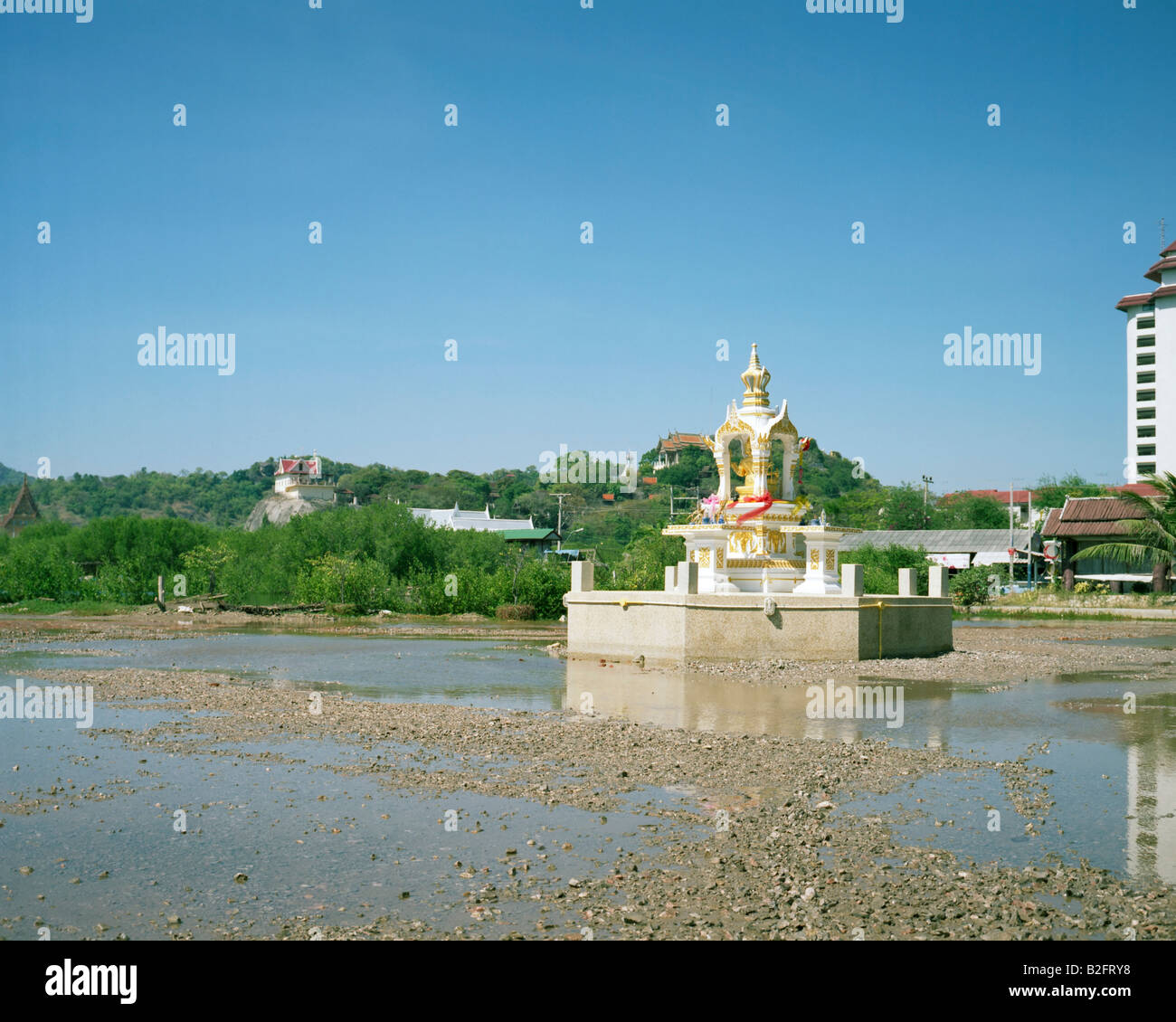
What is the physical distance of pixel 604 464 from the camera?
499ft

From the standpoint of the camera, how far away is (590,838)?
1040cm

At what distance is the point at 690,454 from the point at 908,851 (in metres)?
125

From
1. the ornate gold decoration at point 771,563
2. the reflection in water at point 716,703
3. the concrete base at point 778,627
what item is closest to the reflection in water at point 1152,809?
the reflection in water at point 716,703

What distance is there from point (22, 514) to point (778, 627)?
96.6 m

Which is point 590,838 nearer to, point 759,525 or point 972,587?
point 759,525

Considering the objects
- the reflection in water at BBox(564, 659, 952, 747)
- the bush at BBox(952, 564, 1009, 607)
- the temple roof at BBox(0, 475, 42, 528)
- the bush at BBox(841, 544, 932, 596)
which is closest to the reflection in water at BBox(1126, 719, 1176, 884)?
the reflection in water at BBox(564, 659, 952, 747)

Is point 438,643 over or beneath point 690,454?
beneath

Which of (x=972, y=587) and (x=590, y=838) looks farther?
(x=972, y=587)

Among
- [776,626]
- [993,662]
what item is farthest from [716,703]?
[993,662]

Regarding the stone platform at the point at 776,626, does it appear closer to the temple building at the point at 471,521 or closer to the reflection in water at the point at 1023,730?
the reflection in water at the point at 1023,730

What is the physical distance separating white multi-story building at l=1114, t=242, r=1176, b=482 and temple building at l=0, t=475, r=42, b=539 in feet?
346

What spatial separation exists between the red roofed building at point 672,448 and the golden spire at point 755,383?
347ft
